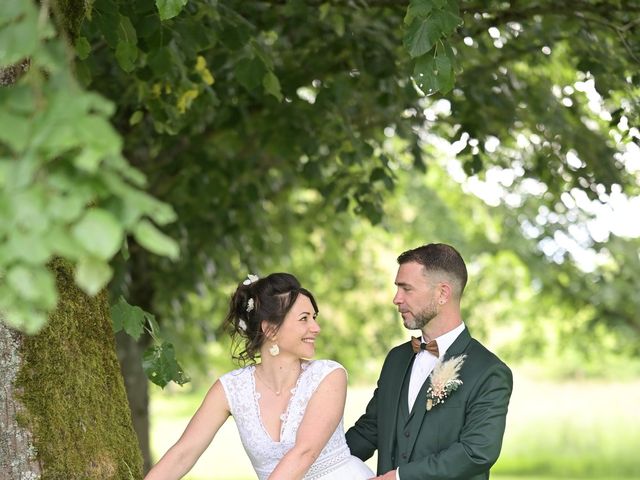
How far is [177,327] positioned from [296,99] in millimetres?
5248

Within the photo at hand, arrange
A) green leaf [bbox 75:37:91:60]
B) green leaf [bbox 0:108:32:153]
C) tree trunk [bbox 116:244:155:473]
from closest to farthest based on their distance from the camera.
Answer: green leaf [bbox 0:108:32:153]
green leaf [bbox 75:37:91:60]
tree trunk [bbox 116:244:155:473]

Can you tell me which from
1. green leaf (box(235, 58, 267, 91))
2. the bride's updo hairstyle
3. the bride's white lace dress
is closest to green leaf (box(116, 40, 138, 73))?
green leaf (box(235, 58, 267, 91))

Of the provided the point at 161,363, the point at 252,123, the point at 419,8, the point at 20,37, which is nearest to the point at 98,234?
the point at 20,37

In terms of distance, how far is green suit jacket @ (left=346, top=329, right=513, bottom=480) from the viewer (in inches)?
151

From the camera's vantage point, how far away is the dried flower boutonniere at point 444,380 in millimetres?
3939

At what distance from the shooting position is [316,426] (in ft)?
12.6

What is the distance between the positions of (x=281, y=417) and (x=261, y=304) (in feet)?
1.45

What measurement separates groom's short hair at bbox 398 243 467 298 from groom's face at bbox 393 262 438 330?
48 mm

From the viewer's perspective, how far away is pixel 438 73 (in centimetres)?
370

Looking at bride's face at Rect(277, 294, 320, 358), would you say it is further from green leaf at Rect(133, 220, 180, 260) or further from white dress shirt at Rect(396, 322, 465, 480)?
green leaf at Rect(133, 220, 180, 260)

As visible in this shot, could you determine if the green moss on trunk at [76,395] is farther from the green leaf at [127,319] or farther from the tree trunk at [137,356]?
the tree trunk at [137,356]

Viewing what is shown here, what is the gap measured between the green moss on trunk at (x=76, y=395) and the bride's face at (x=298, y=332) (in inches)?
25.7

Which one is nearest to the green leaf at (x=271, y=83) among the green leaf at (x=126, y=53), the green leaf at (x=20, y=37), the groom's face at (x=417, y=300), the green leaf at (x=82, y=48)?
the green leaf at (x=126, y=53)

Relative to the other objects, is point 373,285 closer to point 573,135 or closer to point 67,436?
point 573,135
